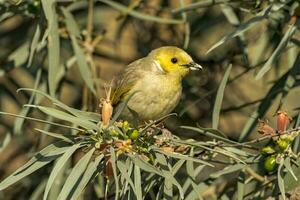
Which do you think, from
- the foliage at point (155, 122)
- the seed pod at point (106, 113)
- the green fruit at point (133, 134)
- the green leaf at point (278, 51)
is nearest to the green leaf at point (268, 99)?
the foliage at point (155, 122)

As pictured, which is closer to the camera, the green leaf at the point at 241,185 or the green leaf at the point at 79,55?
the green leaf at the point at 241,185

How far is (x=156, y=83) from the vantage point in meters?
4.17

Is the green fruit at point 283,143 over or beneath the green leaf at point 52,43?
beneath

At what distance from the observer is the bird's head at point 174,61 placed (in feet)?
13.7


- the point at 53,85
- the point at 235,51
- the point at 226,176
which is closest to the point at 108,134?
the point at 53,85

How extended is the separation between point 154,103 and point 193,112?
112 cm

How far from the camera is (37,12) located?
13.1 ft

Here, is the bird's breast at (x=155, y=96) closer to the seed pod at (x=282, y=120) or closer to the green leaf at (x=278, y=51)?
the green leaf at (x=278, y=51)

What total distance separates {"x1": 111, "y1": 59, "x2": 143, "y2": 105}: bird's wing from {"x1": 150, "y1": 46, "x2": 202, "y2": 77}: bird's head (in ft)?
0.36

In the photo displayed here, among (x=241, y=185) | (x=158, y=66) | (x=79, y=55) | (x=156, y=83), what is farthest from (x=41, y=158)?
(x=158, y=66)

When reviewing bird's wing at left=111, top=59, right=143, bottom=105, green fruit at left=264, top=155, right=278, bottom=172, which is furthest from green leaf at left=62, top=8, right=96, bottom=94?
green fruit at left=264, top=155, right=278, bottom=172

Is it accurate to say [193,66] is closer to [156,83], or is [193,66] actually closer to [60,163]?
[156,83]

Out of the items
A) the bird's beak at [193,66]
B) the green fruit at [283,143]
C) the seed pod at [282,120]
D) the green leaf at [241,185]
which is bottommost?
the green leaf at [241,185]

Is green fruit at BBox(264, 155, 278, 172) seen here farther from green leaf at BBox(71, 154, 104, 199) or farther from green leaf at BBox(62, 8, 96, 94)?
green leaf at BBox(62, 8, 96, 94)
